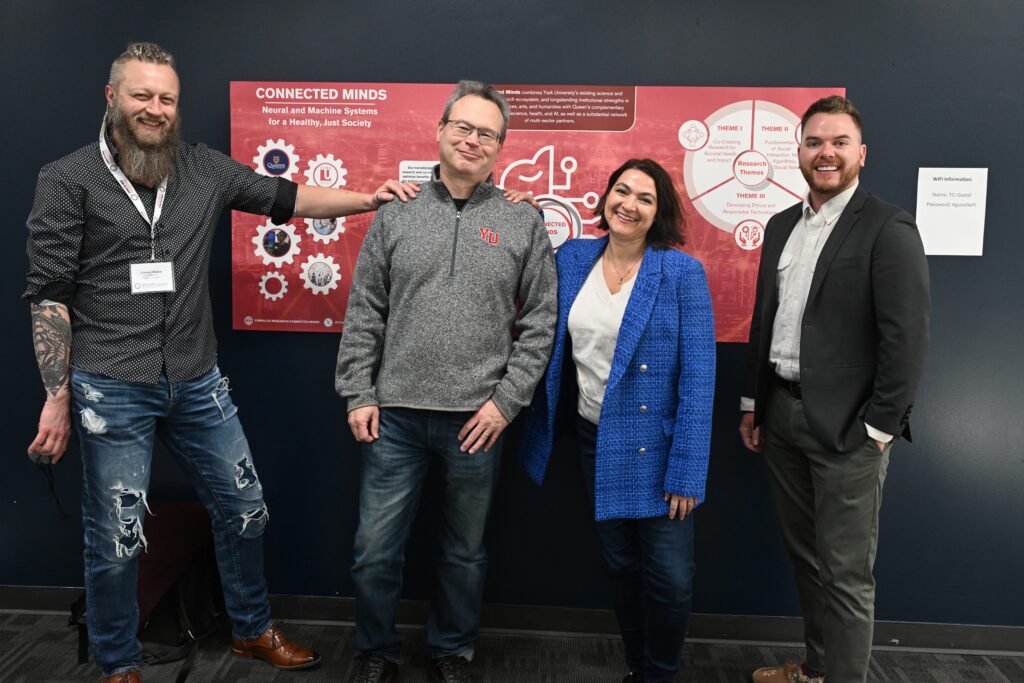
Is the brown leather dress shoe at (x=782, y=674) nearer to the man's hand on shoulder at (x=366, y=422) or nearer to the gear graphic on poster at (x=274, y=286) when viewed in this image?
the man's hand on shoulder at (x=366, y=422)

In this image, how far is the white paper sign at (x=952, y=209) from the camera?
88.0 inches

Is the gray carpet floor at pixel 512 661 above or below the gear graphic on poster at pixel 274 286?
below

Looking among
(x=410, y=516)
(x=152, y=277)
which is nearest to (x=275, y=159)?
(x=152, y=277)

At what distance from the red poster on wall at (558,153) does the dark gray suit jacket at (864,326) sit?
0.49m

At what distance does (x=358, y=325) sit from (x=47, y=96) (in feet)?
4.49

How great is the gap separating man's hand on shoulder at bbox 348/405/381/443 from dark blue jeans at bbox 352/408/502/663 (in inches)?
0.8

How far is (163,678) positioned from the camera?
7.11ft

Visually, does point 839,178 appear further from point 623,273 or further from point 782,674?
point 782,674

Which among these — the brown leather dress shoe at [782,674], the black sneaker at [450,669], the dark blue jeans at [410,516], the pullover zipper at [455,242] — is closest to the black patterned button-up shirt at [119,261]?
the dark blue jeans at [410,516]

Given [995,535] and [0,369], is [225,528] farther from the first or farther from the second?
[995,535]

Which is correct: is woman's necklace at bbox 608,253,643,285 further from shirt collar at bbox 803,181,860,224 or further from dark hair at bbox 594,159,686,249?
shirt collar at bbox 803,181,860,224

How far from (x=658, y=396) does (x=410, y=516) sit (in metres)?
0.76

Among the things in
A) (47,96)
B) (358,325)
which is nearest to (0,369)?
(47,96)

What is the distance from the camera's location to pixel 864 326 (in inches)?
70.2
